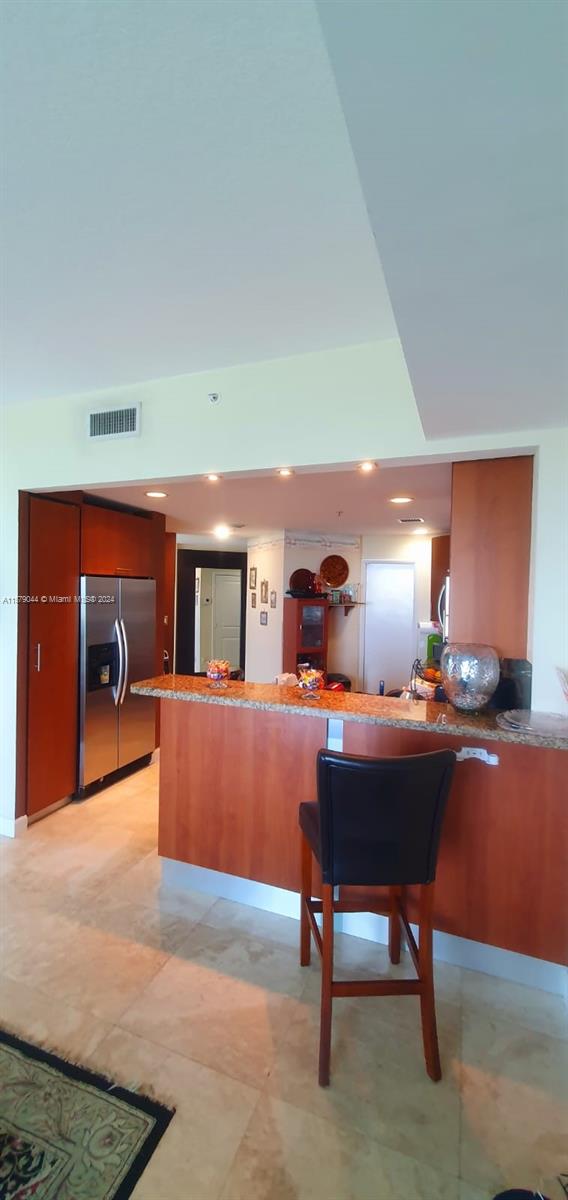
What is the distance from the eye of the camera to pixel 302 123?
3.35 ft

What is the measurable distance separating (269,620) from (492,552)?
4013mm

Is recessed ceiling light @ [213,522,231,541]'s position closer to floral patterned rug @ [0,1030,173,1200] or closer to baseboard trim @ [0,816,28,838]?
baseboard trim @ [0,816,28,838]

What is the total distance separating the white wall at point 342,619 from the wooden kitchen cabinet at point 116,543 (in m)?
2.34

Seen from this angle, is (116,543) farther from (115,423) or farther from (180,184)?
(180,184)

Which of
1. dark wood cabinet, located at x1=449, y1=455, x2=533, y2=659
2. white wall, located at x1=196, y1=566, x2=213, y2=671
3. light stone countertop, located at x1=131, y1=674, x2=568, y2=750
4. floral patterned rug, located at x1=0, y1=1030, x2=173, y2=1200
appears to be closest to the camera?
floral patterned rug, located at x1=0, y1=1030, x2=173, y2=1200

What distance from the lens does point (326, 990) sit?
1465mm

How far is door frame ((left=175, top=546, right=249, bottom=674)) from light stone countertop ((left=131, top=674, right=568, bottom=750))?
3.71 m

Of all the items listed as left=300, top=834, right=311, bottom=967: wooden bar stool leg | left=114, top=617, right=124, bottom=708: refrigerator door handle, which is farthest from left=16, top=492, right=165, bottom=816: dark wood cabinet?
left=300, top=834, right=311, bottom=967: wooden bar stool leg

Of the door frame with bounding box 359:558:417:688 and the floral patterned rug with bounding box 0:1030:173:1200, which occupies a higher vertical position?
the door frame with bounding box 359:558:417:688

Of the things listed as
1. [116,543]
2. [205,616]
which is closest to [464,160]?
[116,543]

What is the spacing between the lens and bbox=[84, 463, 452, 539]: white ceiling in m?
2.78

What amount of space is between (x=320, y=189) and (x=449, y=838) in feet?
7.42

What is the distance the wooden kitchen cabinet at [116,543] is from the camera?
10.8ft

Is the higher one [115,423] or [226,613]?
[115,423]
